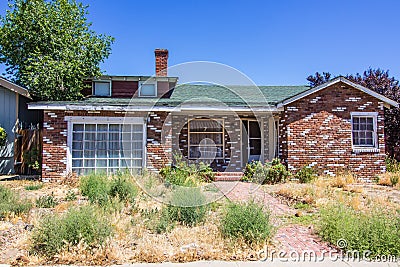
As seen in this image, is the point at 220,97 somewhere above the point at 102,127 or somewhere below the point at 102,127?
above

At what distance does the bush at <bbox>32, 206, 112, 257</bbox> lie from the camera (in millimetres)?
4879

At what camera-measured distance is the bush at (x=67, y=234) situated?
488cm

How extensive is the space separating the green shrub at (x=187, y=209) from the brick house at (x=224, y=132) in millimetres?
6364

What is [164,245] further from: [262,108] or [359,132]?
[359,132]

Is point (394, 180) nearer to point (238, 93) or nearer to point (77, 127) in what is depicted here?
point (238, 93)

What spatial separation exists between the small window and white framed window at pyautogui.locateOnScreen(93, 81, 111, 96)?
12021mm

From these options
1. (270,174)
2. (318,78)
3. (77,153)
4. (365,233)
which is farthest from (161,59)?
(365,233)

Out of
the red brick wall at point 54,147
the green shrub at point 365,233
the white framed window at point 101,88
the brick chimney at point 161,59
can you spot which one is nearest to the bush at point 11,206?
the red brick wall at point 54,147

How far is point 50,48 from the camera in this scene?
18.2 m

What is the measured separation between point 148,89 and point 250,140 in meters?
5.88

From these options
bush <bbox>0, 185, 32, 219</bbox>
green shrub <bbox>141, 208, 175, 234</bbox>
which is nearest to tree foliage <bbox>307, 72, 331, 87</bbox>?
green shrub <bbox>141, 208, 175, 234</bbox>

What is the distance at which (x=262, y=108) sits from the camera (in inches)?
545

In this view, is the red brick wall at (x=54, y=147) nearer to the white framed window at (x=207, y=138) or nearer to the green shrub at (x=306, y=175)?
the white framed window at (x=207, y=138)

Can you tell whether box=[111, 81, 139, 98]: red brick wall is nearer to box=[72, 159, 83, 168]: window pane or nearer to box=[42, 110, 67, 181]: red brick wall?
box=[42, 110, 67, 181]: red brick wall
